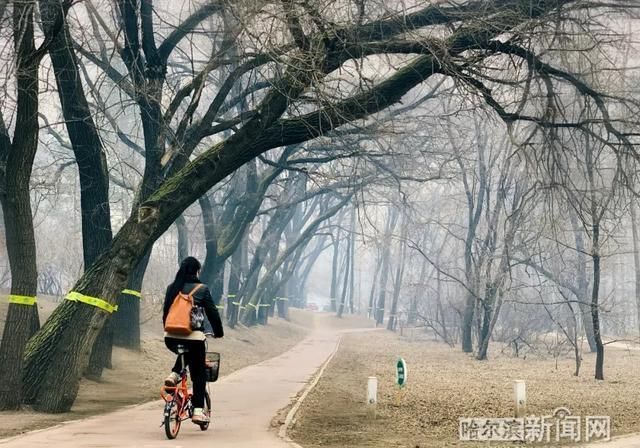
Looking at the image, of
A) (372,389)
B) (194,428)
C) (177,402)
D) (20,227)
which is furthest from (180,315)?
(372,389)

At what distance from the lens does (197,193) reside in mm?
13516

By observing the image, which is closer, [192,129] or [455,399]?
[455,399]

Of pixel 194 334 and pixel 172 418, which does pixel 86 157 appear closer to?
pixel 194 334

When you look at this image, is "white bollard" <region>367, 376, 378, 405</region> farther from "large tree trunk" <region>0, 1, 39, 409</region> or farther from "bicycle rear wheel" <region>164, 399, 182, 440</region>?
"large tree trunk" <region>0, 1, 39, 409</region>

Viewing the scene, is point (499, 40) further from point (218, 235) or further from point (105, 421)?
point (218, 235)

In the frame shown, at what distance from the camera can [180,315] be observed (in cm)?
944

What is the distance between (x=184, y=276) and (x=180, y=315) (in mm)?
484

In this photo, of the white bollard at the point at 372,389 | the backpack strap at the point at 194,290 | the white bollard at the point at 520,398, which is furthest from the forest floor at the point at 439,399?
the backpack strap at the point at 194,290

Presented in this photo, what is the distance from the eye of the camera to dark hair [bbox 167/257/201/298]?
380 inches

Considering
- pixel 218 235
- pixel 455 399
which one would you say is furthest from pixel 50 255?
pixel 455 399

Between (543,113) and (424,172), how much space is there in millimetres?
13683

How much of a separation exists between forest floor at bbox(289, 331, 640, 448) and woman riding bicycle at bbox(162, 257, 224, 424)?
1.37 m

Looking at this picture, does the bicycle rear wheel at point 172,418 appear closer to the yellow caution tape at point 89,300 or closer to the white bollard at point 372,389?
the yellow caution tape at point 89,300

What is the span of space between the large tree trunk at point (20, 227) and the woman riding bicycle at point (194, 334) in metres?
3.73
